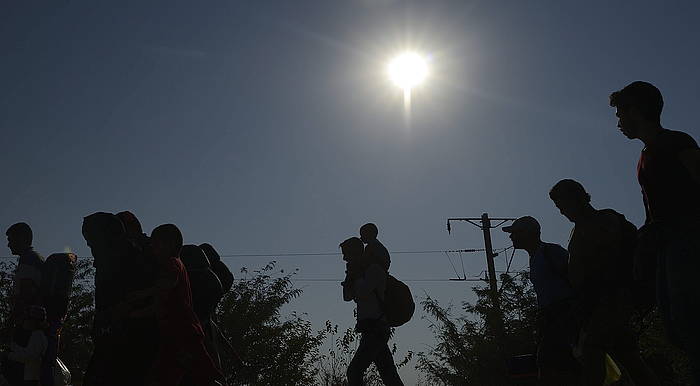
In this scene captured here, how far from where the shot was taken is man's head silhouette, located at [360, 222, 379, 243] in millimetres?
7184

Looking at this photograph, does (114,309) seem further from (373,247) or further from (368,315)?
(373,247)

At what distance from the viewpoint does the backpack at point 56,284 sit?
236 inches

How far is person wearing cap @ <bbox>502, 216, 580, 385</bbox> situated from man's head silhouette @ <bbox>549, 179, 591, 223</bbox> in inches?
29.4

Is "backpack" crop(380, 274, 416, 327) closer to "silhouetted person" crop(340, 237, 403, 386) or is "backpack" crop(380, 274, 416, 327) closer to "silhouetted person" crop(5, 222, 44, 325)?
"silhouetted person" crop(340, 237, 403, 386)

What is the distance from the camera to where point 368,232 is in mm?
7195

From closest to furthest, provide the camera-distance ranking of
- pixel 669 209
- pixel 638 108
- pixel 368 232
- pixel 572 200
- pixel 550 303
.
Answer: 1. pixel 669 209
2. pixel 638 108
3. pixel 572 200
4. pixel 550 303
5. pixel 368 232

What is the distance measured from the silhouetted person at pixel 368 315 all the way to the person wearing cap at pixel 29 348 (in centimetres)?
291

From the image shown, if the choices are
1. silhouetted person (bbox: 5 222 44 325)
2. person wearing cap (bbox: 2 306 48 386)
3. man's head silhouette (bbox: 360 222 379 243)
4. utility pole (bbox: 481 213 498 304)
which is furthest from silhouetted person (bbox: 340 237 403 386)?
utility pole (bbox: 481 213 498 304)

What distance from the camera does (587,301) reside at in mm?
4500

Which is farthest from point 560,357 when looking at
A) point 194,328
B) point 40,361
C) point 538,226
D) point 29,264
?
point 29,264

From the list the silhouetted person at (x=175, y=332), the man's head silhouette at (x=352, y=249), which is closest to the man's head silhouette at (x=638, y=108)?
the silhouetted person at (x=175, y=332)

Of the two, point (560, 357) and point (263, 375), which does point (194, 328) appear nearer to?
point (560, 357)

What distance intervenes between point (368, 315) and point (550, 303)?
6.53ft

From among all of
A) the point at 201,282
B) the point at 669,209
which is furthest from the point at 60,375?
the point at 669,209
